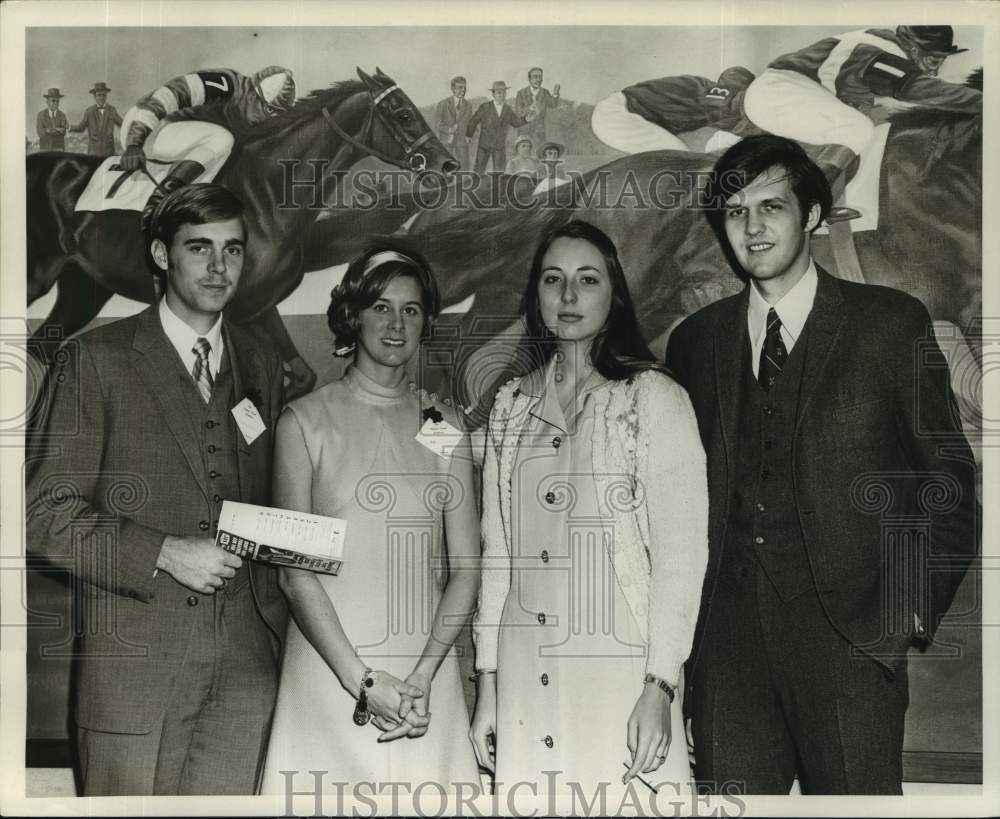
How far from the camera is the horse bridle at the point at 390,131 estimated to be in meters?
4.19

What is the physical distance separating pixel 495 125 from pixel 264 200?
3.12ft

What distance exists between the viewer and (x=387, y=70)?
4.21 m

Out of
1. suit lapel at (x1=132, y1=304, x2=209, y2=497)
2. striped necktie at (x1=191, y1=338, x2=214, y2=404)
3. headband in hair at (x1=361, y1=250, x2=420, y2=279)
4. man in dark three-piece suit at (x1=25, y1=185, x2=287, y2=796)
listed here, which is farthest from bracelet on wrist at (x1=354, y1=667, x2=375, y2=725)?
headband in hair at (x1=361, y1=250, x2=420, y2=279)

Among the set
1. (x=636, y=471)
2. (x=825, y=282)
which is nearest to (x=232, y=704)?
(x=636, y=471)

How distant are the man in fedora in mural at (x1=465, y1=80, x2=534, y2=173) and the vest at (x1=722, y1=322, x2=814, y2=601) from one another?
133cm

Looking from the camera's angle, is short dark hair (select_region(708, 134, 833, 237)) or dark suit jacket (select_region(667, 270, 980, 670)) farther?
short dark hair (select_region(708, 134, 833, 237))

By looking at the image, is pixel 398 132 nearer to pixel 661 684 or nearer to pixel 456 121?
pixel 456 121

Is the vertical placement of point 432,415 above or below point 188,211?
below

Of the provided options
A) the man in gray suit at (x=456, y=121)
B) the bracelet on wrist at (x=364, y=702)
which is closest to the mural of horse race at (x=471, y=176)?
the man in gray suit at (x=456, y=121)

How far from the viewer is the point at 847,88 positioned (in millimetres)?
4184

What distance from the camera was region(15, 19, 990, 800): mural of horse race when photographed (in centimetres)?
411

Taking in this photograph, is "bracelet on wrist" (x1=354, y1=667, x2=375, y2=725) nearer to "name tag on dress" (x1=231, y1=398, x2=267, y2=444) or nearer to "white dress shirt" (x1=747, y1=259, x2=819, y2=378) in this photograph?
"name tag on dress" (x1=231, y1=398, x2=267, y2=444)

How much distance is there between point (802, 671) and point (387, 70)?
280 cm

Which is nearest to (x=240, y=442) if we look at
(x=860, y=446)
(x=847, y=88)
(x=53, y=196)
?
(x=53, y=196)
